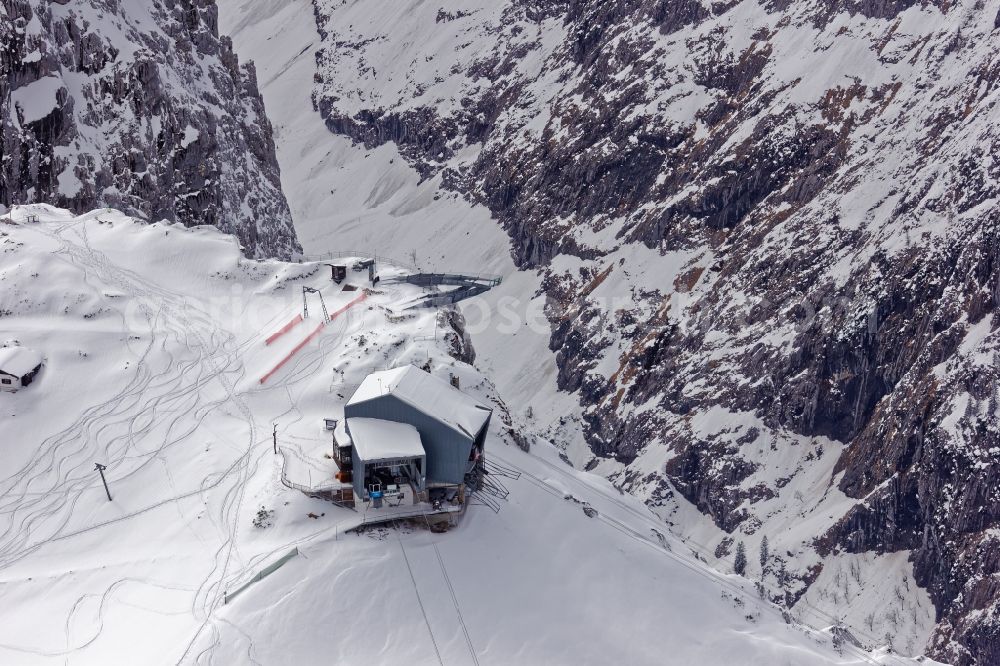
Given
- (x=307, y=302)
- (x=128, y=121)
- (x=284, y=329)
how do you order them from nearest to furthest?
(x=284, y=329), (x=307, y=302), (x=128, y=121)

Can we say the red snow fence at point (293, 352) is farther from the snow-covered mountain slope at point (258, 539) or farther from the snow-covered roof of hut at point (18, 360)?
the snow-covered roof of hut at point (18, 360)

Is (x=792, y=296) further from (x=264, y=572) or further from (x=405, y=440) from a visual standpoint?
(x=264, y=572)

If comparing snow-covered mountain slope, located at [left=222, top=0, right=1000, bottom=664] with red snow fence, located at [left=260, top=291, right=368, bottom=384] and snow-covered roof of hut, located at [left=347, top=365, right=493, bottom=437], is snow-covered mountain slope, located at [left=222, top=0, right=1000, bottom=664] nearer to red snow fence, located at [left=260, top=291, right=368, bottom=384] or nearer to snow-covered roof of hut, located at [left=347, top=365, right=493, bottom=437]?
Answer: red snow fence, located at [left=260, top=291, right=368, bottom=384]

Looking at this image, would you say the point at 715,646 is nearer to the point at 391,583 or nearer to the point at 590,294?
the point at 391,583

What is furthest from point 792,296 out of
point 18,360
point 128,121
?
point 18,360

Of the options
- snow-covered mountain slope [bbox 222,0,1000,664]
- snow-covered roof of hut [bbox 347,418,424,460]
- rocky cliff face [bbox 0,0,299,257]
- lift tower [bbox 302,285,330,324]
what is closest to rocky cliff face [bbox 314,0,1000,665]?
snow-covered mountain slope [bbox 222,0,1000,664]

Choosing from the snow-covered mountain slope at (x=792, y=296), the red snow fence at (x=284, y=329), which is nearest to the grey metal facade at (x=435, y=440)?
the red snow fence at (x=284, y=329)
